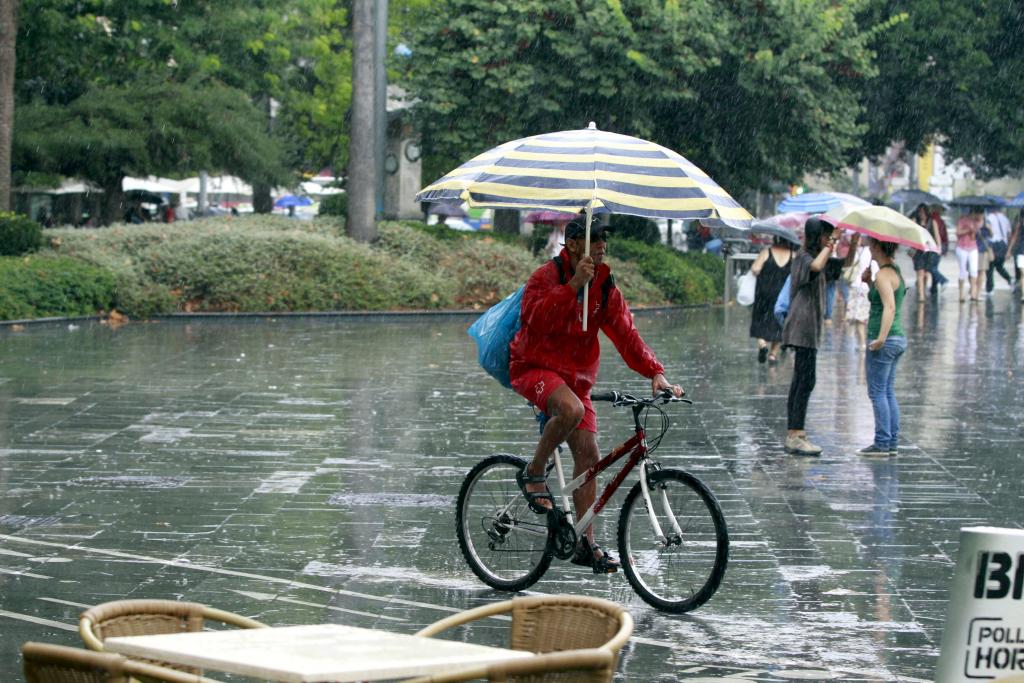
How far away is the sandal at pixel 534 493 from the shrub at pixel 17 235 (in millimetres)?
18013

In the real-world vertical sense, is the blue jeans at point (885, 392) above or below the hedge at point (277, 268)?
below

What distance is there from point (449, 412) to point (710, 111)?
17.8 m

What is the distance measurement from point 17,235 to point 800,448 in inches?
624

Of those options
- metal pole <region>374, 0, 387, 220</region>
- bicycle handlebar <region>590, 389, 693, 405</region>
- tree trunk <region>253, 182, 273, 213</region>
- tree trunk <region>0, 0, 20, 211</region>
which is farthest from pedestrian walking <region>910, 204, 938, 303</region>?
→ bicycle handlebar <region>590, 389, 693, 405</region>

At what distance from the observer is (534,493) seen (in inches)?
295

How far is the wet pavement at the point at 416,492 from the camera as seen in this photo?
6910mm

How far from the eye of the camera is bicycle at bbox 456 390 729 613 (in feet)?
23.0

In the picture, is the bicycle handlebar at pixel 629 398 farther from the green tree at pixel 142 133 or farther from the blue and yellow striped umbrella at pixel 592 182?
the green tree at pixel 142 133

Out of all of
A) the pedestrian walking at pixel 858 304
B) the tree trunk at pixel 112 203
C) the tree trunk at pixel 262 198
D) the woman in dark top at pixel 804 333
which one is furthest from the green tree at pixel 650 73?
the woman in dark top at pixel 804 333

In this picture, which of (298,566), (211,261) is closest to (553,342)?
(298,566)

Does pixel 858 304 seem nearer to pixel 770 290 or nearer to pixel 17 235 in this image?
pixel 770 290

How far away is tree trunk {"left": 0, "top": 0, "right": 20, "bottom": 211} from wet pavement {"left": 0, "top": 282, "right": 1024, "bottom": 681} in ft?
26.9

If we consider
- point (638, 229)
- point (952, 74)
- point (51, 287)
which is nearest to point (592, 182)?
point (51, 287)

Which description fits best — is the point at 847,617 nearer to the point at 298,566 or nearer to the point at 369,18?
the point at 298,566
